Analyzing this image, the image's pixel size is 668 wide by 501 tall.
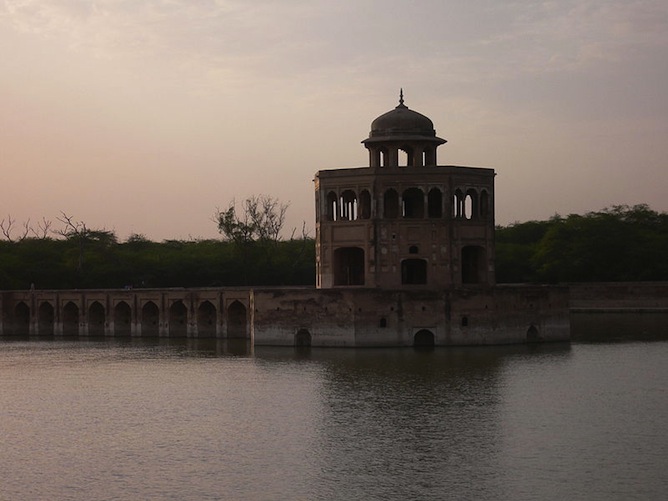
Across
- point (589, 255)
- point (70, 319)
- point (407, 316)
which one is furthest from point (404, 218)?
point (589, 255)

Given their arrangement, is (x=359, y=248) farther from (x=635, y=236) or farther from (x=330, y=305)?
(x=635, y=236)

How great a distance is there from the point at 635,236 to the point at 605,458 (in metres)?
44.4

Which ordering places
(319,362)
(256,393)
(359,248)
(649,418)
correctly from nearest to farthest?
(649,418) → (256,393) → (319,362) → (359,248)

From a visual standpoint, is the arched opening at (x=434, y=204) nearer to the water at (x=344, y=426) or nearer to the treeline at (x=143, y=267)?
the water at (x=344, y=426)

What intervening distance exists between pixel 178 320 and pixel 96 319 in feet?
15.4

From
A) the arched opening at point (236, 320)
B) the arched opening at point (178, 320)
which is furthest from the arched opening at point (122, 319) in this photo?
the arched opening at point (236, 320)

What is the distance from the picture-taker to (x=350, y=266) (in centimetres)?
4184

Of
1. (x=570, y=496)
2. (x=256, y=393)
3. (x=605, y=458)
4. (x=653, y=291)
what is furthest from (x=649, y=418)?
(x=653, y=291)

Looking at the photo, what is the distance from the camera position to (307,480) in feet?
62.6

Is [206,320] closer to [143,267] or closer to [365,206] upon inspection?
[365,206]

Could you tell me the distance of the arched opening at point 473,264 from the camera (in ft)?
134

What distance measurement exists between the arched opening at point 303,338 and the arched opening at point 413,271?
4363 millimetres

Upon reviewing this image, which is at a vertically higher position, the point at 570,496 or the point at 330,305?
the point at 330,305

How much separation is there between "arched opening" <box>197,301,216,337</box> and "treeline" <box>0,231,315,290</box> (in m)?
12.4
